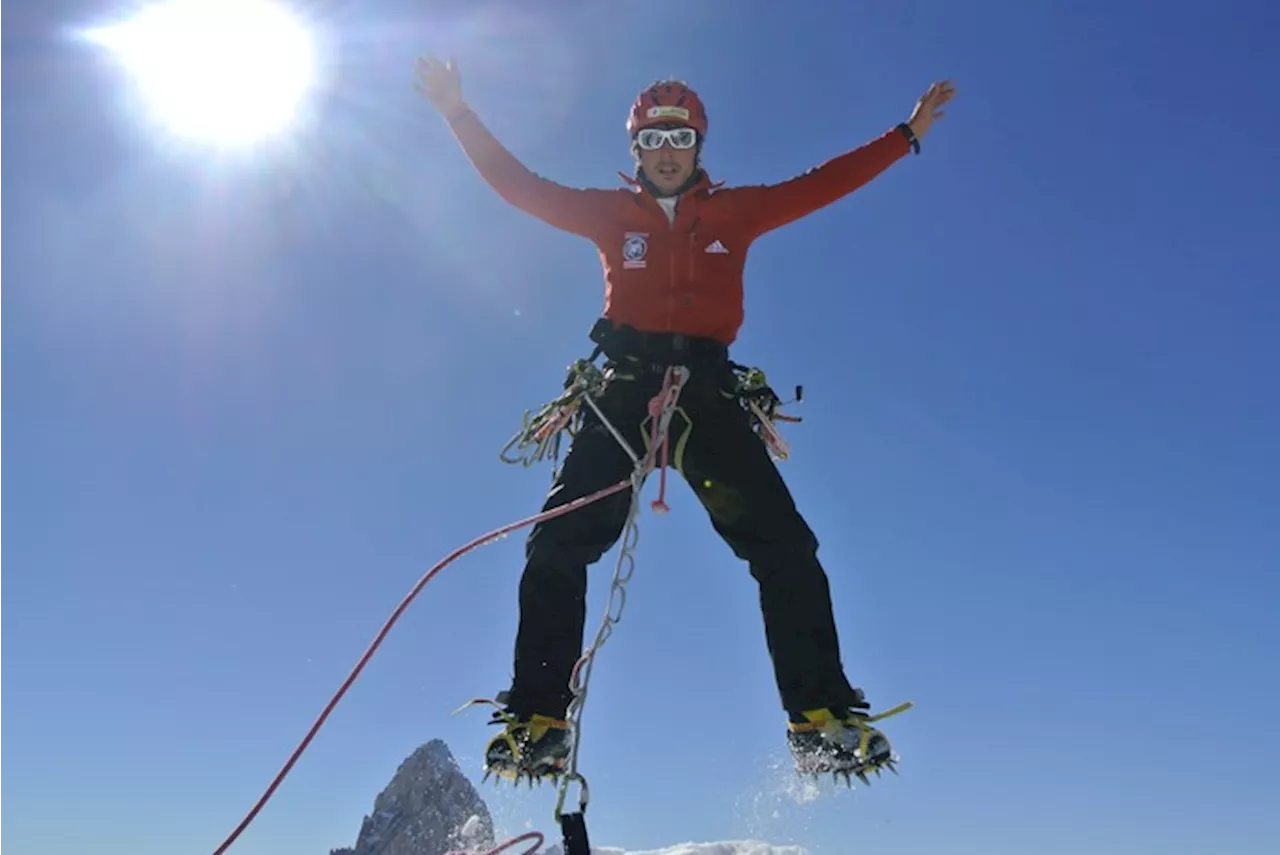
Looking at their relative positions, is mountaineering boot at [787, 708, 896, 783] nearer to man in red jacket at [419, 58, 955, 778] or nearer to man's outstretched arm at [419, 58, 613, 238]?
man in red jacket at [419, 58, 955, 778]

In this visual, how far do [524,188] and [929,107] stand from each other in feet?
9.99

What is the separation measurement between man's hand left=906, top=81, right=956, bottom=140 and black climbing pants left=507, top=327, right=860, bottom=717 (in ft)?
7.66

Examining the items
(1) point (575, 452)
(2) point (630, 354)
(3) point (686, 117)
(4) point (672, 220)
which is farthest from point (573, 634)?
(3) point (686, 117)

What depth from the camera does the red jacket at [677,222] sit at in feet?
21.2

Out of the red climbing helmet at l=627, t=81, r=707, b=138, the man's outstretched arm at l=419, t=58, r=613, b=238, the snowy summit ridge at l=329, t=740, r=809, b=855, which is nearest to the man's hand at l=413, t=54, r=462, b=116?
the man's outstretched arm at l=419, t=58, r=613, b=238

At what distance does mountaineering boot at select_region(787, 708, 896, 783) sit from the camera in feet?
18.1

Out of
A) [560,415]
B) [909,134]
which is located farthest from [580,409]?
[909,134]

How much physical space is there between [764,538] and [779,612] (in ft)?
1.55

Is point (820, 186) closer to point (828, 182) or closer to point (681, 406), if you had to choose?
point (828, 182)

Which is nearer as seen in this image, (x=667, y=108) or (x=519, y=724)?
(x=519, y=724)

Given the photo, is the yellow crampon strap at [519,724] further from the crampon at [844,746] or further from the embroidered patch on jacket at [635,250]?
the embroidered patch on jacket at [635,250]

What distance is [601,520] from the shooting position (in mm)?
6062

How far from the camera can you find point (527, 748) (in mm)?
5441

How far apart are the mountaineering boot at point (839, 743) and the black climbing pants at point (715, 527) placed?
0.09 m
